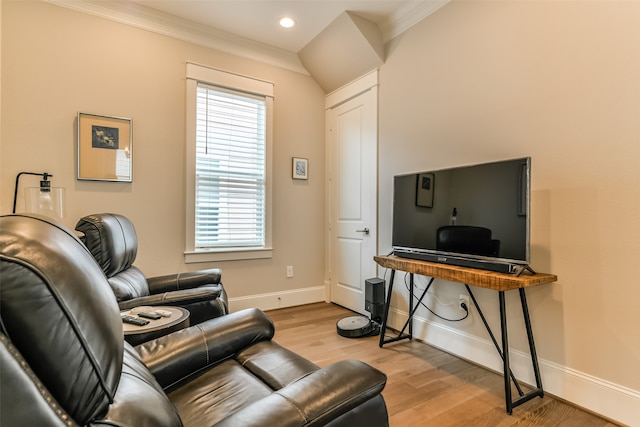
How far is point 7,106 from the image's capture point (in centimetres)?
251

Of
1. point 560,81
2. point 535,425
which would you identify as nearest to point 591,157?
point 560,81

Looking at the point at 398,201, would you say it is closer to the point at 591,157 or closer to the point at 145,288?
the point at 591,157

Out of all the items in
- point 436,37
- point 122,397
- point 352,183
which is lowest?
point 122,397

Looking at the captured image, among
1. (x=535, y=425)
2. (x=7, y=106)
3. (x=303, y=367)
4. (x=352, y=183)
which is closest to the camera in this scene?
(x=303, y=367)

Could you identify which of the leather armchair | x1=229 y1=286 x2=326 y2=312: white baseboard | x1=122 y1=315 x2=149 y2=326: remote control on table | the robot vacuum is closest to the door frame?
x1=229 y1=286 x2=326 y2=312: white baseboard

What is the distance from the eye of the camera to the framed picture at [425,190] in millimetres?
2496

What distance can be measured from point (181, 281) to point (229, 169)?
135 cm

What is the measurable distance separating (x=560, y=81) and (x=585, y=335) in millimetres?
1510

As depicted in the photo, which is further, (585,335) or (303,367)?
(585,335)

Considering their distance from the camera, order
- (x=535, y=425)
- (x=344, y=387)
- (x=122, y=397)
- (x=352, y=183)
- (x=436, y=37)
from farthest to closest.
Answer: (x=352, y=183) < (x=436, y=37) < (x=535, y=425) < (x=344, y=387) < (x=122, y=397)

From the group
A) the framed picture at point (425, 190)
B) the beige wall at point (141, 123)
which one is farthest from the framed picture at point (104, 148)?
the framed picture at point (425, 190)

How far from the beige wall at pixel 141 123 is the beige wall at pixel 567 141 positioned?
185 cm

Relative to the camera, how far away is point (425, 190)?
2.54 meters

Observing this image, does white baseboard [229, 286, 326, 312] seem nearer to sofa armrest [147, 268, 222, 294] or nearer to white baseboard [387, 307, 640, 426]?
sofa armrest [147, 268, 222, 294]
